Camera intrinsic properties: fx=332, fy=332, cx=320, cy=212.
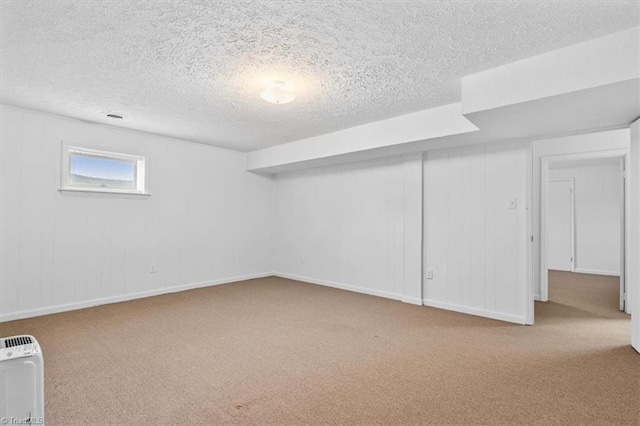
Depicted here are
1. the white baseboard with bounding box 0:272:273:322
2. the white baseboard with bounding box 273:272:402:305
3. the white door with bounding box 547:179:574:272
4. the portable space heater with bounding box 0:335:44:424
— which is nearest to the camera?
the portable space heater with bounding box 0:335:44:424

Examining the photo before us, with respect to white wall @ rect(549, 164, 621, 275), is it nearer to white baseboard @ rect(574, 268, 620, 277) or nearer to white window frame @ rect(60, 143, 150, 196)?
white baseboard @ rect(574, 268, 620, 277)

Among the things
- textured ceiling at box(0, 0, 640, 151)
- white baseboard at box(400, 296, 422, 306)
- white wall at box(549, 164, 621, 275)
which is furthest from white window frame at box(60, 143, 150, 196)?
white wall at box(549, 164, 621, 275)

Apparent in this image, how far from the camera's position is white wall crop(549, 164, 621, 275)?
22.2 ft

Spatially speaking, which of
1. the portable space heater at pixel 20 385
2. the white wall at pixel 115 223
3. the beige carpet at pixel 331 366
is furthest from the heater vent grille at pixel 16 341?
the white wall at pixel 115 223

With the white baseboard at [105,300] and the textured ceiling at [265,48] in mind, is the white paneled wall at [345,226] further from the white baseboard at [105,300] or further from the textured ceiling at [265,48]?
the textured ceiling at [265,48]

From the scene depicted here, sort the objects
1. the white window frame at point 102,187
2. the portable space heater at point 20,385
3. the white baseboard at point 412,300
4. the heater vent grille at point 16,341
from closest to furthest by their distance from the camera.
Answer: the portable space heater at point 20,385 < the heater vent grille at point 16,341 < the white window frame at point 102,187 < the white baseboard at point 412,300

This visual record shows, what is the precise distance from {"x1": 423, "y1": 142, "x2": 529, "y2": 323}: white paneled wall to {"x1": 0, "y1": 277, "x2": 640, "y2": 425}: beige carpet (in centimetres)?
30

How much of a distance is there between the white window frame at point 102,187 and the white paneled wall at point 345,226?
8.10 feet

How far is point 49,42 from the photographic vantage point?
2283mm

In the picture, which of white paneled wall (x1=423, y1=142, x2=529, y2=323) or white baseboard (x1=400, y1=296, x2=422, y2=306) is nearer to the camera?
white paneled wall (x1=423, y1=142, x2=529, y2=323)

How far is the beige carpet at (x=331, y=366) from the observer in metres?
1.95

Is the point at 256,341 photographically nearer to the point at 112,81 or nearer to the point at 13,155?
the point at 112,81

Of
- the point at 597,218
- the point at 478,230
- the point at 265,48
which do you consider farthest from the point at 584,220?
the point at 265,48

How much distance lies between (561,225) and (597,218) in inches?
24.8
